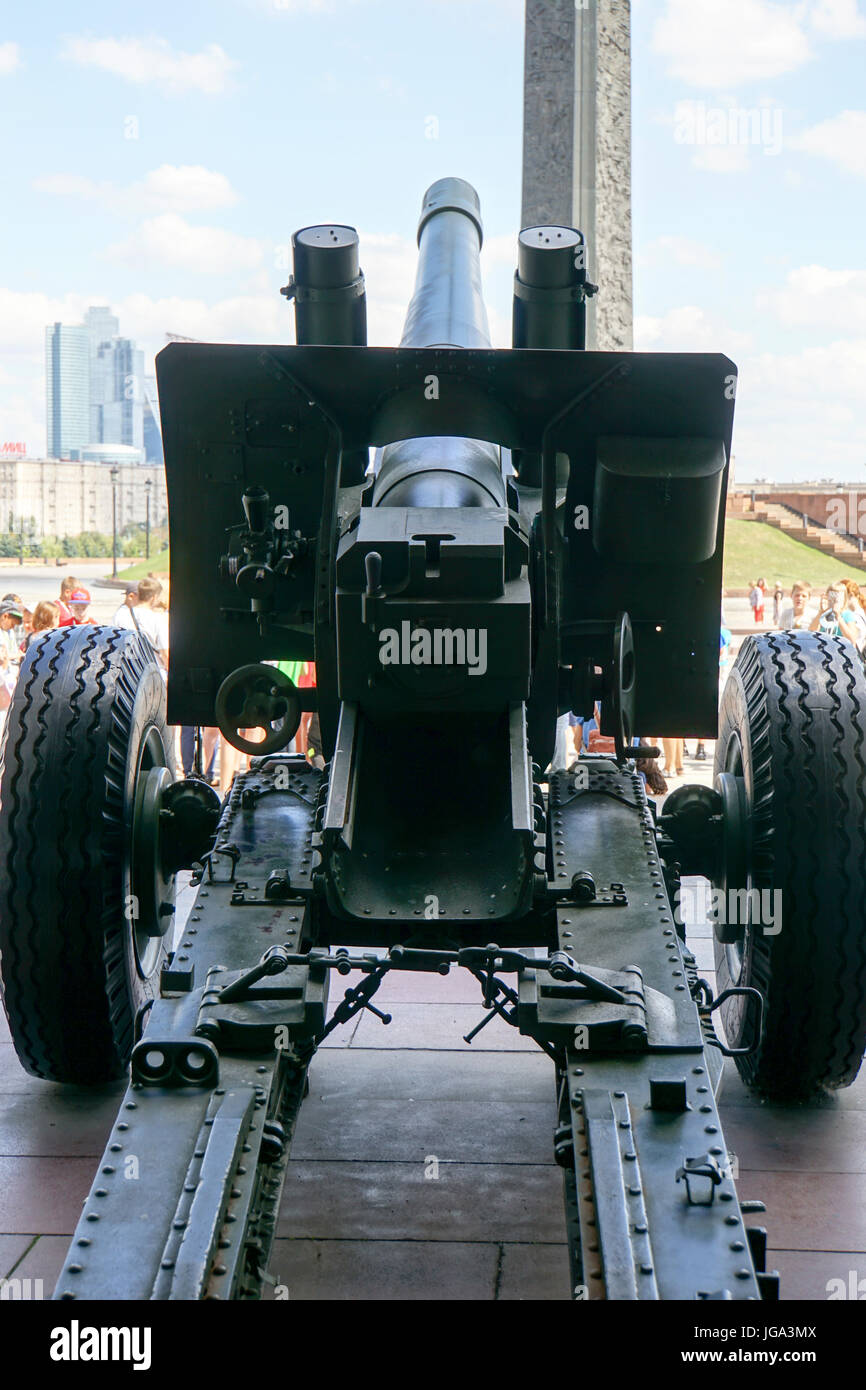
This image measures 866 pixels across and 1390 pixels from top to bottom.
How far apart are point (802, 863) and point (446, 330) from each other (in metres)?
2.20

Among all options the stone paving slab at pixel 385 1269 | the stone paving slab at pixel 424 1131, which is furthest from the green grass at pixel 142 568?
the stone paving slab at pixel 385 1269

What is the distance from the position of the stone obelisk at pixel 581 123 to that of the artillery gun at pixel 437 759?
9.15 m

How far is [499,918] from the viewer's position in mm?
3818

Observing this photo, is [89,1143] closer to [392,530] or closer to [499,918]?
[499,918]

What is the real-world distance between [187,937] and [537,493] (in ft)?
5.90

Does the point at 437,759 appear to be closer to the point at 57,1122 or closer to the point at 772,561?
the point at 57,1122

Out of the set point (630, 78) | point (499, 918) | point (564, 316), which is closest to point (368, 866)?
point (499, 918)

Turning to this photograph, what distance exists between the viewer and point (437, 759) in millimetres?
4285

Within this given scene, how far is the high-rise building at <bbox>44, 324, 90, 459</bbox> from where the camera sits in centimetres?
9841

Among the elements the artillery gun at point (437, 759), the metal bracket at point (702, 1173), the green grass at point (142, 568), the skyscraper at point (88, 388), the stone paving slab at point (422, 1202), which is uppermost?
the skyscraper at point (88, 388)

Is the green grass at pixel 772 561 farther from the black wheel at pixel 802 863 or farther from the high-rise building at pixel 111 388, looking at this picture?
the high-rise building at pixel 111 388

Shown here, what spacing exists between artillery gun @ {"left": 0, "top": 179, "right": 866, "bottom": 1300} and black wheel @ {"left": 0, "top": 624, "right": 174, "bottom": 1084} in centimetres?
1

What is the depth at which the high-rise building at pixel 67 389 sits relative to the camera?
323 feet

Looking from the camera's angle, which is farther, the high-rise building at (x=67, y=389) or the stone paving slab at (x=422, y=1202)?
the high-rise building at (x=67, y=389)
